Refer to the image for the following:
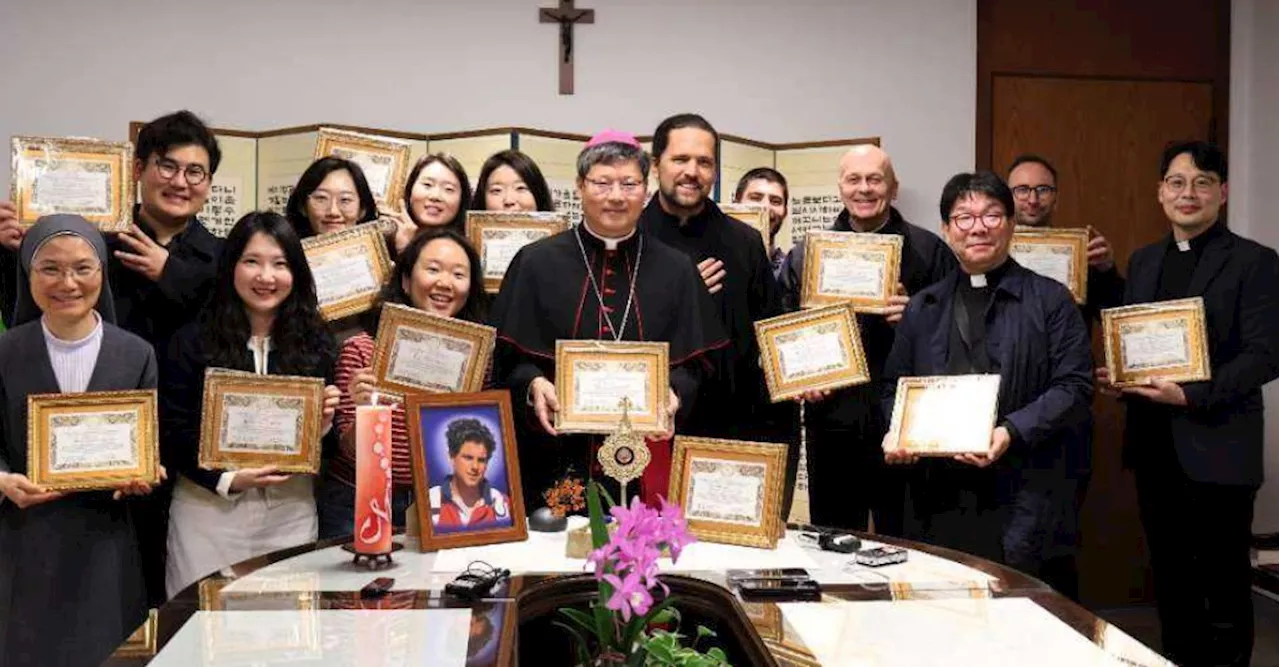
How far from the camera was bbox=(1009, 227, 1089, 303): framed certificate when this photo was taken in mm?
→ 4336

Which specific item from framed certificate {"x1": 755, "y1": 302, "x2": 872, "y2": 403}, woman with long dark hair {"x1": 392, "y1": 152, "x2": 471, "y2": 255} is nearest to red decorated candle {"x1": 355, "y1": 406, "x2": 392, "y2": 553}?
framed certificate {"x1": 755, "y1": 302, "x2": 872, "y2": 403}

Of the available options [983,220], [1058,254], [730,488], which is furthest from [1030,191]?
[730,488]

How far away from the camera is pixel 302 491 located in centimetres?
338

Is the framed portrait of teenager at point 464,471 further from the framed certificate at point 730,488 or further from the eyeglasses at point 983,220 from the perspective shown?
the eyeglasses at point 983,220

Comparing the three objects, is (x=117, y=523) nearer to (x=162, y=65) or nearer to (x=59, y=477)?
(x=59, y=477)

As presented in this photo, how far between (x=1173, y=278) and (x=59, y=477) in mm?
3887

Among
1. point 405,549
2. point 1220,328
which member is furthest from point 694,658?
point 1220,328

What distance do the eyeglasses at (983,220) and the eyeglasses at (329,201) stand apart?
210cm

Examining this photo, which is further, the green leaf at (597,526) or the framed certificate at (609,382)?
the framed certificate at (609,382)

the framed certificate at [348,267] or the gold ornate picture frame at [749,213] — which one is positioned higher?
the gold ornate picture frame at [749,213]

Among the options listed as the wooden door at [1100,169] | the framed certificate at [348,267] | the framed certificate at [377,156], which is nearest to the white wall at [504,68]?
the wooden door at [1100,169]

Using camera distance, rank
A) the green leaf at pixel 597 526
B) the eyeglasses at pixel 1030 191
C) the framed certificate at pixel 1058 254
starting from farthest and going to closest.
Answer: the eyeglasses at pixel 1030 191, the framed certificate at pixel 1058 254, the green leaf at pixel 597 526

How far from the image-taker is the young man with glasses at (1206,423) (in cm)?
423

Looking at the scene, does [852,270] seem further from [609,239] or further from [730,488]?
[730,488]
